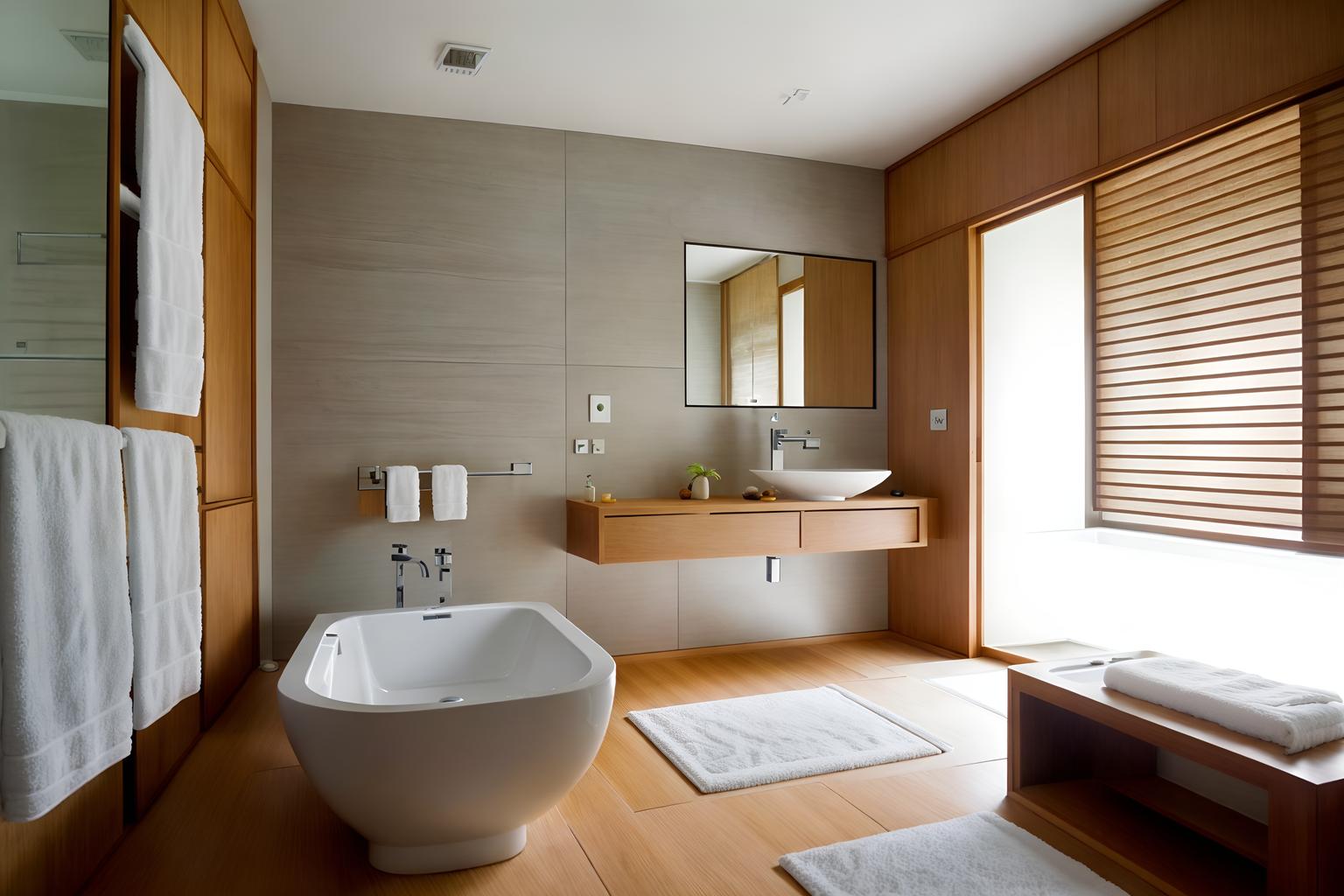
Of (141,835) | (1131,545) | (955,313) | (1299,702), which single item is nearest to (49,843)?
(141,835)

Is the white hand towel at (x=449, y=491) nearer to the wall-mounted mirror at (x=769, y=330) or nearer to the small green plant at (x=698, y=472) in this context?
the small green plant at (x=698, y=472)

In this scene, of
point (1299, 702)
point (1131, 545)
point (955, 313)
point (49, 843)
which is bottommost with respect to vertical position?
point (49, 843)

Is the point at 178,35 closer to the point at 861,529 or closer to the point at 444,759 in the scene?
the point at 444,759

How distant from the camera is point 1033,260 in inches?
155

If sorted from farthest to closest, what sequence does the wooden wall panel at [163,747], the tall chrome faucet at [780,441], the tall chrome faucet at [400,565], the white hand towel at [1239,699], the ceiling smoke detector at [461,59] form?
the tall chrome faucet at [780,441]
the tall chrome faucet at [400,565]
the ceiling smoke detector at [461,59]
the wooden wall panel at [163,747]
the white hand towel at [1239,699]

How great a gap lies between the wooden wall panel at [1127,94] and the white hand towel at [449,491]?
2845 millimetres

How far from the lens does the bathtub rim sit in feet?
5.52

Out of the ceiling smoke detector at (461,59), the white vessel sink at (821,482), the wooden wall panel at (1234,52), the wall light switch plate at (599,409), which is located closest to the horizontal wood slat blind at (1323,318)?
the wooden wall panel at (1234,52)

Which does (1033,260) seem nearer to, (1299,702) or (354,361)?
(1299,702)

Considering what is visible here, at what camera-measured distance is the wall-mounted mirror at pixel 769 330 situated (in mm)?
4055

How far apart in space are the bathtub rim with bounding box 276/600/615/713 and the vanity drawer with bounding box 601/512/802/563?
1.62 ft

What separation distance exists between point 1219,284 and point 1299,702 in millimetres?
1489

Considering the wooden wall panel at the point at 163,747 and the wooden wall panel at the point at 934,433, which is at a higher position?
the wooden wall panel at the point at 934,433

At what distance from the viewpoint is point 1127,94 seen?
297 centimetres
